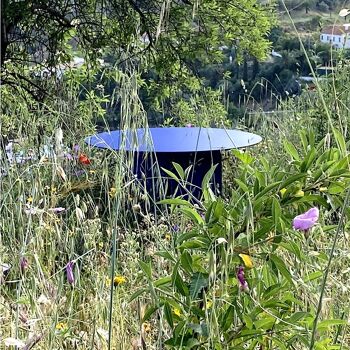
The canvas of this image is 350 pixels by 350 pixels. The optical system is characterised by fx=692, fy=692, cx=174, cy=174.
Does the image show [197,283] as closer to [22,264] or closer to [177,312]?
[177,312]

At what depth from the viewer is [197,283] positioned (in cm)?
109

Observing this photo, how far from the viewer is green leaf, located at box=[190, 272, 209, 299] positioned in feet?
3.53

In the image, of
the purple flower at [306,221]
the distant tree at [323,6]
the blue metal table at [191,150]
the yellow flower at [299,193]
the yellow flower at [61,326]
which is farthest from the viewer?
the blue metal table at [191,150]

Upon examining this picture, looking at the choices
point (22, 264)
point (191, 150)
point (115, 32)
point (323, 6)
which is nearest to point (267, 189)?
point (22, 264)

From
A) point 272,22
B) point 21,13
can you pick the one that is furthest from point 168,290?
point 272,22

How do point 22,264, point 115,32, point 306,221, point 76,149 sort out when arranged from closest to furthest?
point 306,221, point 22,264, point 76,149, point 115,32

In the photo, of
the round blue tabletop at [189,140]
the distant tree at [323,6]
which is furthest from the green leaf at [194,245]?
the round blue tabletop at [189,140]

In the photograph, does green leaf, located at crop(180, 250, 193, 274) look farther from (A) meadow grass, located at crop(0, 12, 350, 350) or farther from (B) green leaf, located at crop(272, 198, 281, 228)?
(B) green leaf, located at crop(272, 198, 281, 228)

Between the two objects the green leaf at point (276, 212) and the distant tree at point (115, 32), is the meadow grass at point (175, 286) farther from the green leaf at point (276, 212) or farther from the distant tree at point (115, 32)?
the distant tree at point (115, 32)

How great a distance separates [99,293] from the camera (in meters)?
1.41

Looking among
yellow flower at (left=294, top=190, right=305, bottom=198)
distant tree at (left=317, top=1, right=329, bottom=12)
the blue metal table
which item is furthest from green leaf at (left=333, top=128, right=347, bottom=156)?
the blue metal table

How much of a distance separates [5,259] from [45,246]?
0.99 feet

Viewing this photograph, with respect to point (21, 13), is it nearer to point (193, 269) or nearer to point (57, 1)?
point (57, 1)

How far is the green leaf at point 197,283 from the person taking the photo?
1075 mm
